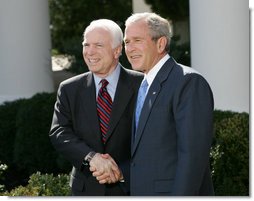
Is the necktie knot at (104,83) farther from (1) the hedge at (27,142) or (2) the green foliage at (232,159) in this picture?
(1) the hedge at (27,142)

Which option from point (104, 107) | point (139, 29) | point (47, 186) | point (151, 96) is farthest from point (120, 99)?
point (47, 186)

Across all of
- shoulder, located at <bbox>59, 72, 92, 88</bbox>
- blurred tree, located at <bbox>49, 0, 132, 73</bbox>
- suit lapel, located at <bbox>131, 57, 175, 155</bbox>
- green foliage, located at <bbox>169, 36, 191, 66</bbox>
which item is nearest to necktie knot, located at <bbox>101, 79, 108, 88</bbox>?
shoulder, located at <bbox>59, 72, 92, 88</bbox>

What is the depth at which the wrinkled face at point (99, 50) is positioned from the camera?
11.3 ft

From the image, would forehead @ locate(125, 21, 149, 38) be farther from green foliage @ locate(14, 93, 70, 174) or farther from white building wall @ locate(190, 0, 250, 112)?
green foliage @ locate(14, 93, 70, 174)

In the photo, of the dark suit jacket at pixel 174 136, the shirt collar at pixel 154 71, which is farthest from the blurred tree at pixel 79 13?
the dark suit jacket at pixel 174 136

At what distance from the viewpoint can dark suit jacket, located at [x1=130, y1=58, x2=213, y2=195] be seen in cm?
291

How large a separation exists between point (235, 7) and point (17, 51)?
3350 millimetres

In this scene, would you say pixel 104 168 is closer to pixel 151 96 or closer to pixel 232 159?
pixel 151 96

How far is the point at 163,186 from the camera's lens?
306 cm

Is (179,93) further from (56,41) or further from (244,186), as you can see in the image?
(56,41)

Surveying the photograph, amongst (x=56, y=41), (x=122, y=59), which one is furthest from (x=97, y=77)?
(x=56, y=41)

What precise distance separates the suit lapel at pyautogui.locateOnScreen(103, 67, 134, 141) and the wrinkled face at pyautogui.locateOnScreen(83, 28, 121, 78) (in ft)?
0.55

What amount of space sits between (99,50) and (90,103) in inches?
14.1

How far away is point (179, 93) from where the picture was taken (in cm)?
297
